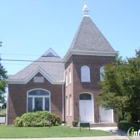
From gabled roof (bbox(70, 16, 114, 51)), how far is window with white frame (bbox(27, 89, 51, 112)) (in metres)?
7.23

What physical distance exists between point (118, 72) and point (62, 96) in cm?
1397

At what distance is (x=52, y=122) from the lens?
28906mm

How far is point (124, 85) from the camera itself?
18812mm

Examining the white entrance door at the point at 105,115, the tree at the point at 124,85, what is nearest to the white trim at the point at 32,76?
the white entrance door at the point at 105,115

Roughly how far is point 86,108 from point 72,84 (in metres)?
3.07

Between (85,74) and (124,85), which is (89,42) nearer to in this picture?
A: (85,74)

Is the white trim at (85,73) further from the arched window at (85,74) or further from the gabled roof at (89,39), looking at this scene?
the gabled roof at (89,39)

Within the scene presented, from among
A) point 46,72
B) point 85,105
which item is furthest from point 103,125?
point 46,72

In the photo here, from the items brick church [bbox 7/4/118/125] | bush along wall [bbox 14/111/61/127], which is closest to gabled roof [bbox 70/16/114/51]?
brick church [bbox 7/4/118/125]

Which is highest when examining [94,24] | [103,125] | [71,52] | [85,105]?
[94,24]

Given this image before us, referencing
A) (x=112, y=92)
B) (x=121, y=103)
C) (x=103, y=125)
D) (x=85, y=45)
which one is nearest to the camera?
(x=121, y=103)

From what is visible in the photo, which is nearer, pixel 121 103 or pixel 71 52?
pixel 121 103

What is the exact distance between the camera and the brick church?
2742 centimetres

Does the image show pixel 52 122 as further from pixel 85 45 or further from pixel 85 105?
pixel 85 45
